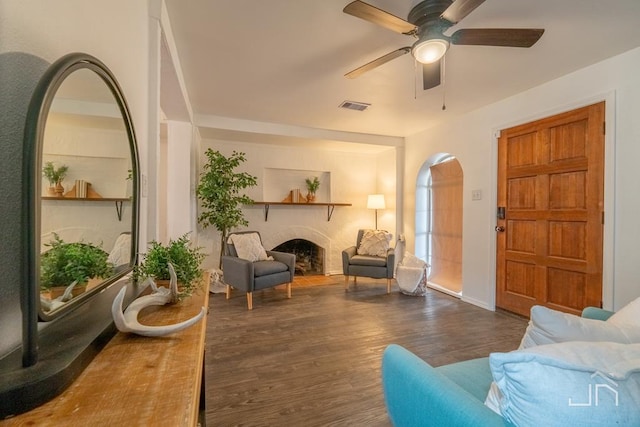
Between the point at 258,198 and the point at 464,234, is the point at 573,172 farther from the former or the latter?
the point at 258,198

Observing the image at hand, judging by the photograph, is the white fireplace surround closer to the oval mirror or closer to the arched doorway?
the arched doorway

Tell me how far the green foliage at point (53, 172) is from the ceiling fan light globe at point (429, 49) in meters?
1.88

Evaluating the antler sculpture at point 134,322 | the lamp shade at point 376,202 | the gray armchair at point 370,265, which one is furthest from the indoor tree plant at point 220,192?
the antler sculpture at point 134,322

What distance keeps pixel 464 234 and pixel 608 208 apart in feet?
4.63

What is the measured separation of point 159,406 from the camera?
20.5 inches

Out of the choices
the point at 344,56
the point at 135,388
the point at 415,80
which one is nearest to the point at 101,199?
the point at 135,388

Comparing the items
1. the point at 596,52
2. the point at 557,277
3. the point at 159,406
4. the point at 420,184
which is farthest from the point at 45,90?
the point at 420,184

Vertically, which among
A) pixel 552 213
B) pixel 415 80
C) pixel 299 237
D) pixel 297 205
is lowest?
pixel 299 237

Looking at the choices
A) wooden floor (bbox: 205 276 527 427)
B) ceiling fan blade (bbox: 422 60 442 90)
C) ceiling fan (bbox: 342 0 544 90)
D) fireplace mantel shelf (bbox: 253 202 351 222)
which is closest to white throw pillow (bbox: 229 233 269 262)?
wooden floor (bbox: 205 276 527 427)

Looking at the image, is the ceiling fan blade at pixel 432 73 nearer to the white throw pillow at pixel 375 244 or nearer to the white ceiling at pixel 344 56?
the white ceiling at pixel 344 56

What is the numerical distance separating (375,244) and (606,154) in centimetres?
264

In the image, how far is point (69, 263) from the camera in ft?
2.47

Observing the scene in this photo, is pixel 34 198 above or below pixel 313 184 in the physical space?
below

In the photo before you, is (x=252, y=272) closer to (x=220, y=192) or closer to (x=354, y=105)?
(x=220, y=192)
